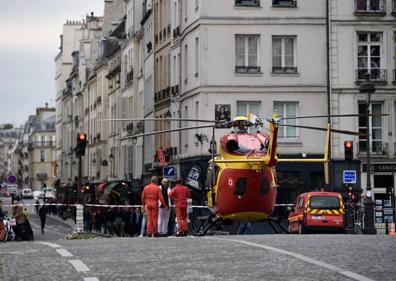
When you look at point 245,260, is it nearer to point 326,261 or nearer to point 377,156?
point 326,261

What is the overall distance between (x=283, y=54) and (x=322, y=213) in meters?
15.6

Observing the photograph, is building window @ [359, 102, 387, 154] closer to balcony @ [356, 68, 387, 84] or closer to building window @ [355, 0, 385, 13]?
balcony @ [356, 68, 387, 84]

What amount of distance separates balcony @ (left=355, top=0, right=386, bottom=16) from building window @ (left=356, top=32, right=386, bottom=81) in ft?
2.99

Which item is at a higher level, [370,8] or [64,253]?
[370,8]

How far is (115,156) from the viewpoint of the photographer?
304 feet

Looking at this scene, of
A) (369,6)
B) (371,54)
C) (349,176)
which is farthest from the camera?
(369,6)

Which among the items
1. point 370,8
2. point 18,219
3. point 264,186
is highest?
point 370,8

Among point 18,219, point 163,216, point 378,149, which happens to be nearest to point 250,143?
point 163,216

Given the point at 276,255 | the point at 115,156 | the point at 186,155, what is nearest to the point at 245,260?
the point at 276,255

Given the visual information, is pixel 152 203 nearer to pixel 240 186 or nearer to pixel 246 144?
pixel 240 186

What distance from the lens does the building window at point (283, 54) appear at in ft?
184

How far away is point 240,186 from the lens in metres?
35.4

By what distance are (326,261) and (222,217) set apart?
20.8 metres

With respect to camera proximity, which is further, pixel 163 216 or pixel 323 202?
pixel 323 202
